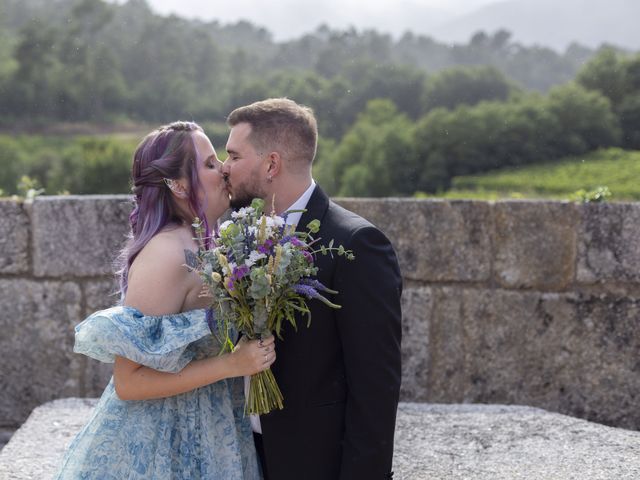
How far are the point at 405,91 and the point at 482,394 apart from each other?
6504 centimetres

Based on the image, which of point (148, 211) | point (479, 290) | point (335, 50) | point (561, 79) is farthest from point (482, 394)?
point (561, 79)

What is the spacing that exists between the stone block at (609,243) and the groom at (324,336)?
2310 mm

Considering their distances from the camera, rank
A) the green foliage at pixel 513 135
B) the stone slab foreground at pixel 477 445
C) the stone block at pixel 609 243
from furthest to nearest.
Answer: the green foliage at pixel 513 135 < the stone block at pixel 609 243 < the stone slab foreground at pixel 477 445

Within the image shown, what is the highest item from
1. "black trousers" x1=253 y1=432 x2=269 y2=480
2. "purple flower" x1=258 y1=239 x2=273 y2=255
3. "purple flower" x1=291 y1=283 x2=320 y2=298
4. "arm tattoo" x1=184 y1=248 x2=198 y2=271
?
"purple flower" x1=258 y1=239 x2=273 y2=255

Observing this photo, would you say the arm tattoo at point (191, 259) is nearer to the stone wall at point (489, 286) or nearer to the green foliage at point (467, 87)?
the stone wall at point (489, 286)

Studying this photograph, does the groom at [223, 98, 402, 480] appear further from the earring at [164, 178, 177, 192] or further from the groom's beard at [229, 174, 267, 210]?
the earring at [164, 178, 177, 192]

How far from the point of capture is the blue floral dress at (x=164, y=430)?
7.61 feet

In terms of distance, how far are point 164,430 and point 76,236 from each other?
2.31 m

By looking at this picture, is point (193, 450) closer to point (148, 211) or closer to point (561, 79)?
point (148, 211)

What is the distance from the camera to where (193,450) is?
246 centimetres

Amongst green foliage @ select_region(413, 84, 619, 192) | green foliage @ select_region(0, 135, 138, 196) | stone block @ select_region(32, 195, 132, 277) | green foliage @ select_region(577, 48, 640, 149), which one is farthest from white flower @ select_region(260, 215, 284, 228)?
green foliage @ select_region(0, 135, 138, 196)

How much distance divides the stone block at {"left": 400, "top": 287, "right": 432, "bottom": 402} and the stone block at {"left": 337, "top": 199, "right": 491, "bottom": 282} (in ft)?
0.34

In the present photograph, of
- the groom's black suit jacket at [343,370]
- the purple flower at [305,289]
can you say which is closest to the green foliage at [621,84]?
the groom's black suit jacket at [343,370]

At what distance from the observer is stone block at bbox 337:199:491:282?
14.4ft
